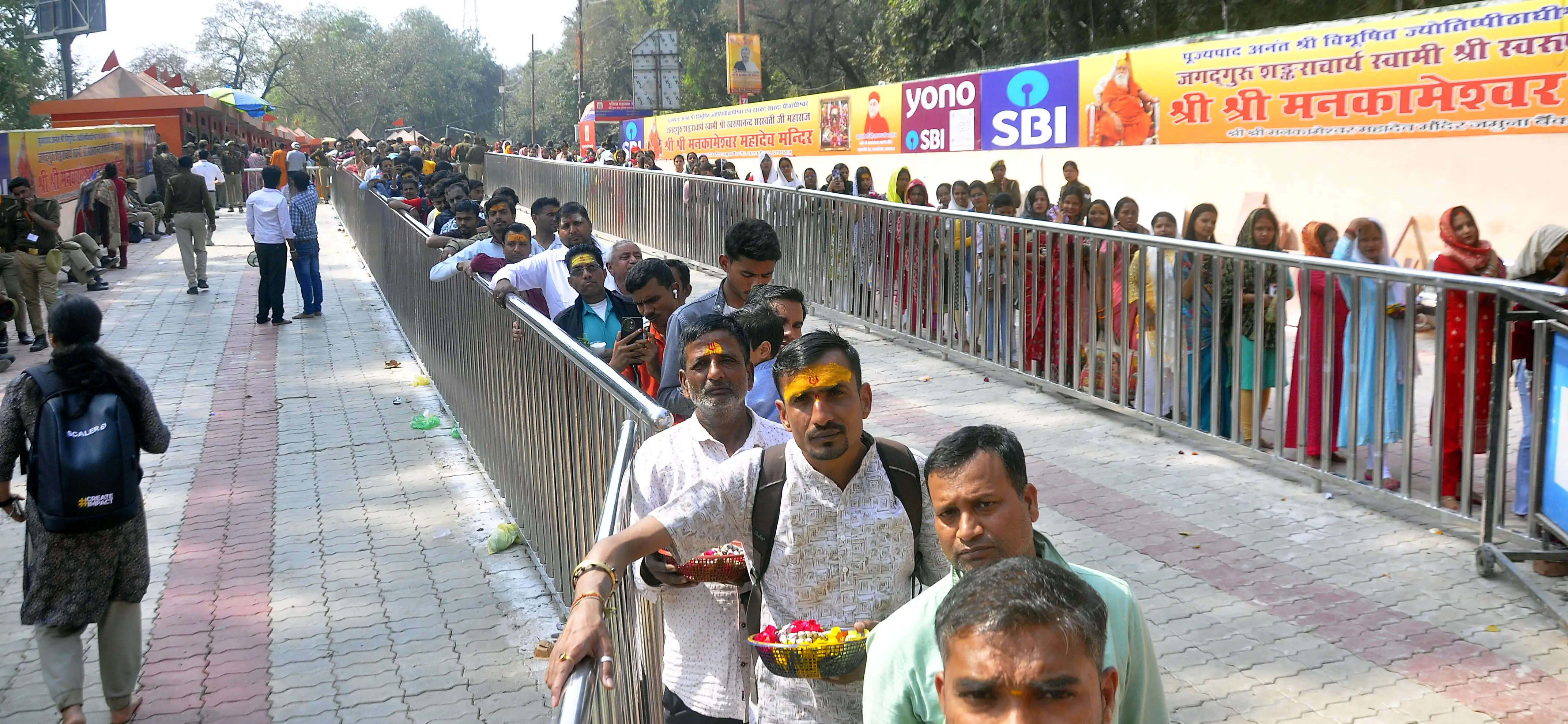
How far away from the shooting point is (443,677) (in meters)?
5.44

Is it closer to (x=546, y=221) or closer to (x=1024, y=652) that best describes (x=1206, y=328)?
(x=546, y=221)

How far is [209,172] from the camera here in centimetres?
2880

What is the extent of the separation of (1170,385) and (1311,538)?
2.12m

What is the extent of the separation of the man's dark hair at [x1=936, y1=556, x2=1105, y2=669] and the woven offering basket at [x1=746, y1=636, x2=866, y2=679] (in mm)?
783

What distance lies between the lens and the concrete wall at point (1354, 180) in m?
11.5

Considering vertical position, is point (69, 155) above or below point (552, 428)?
above

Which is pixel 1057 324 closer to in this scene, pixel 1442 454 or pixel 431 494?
pixel 1442 454

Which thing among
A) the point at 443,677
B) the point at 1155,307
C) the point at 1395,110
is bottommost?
the point at 443,677

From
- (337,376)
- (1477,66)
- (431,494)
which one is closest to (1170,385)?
(431,494)

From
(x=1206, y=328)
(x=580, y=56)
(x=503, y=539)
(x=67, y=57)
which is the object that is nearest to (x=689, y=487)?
(x=503, y=539)

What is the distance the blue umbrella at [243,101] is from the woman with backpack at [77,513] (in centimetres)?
4303

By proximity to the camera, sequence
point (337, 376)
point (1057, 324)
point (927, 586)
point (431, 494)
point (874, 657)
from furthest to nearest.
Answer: point (337, 376) → point (1057, 324) → point (431, 494) → point (927, 586) → point (874, 657)

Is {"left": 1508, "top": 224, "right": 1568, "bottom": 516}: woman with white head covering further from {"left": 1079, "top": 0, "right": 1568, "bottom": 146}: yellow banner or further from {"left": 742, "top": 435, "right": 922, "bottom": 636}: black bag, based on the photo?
{"left": 1079, "top": 0, "right": 1568, "bottom": 146}: yellow banner

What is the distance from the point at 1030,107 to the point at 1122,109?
7.04 feet
